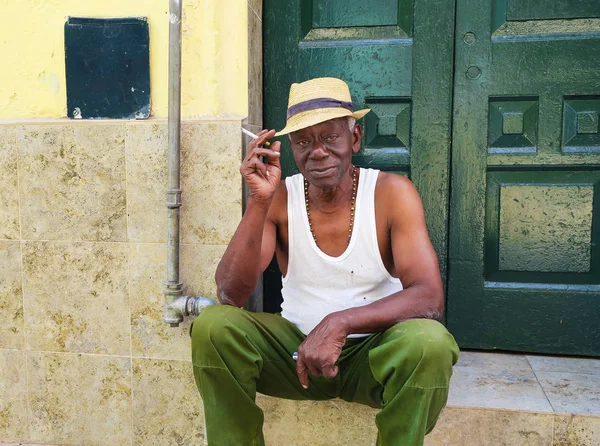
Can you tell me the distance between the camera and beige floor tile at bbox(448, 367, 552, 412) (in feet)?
7.91

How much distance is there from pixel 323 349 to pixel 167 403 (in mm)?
1028

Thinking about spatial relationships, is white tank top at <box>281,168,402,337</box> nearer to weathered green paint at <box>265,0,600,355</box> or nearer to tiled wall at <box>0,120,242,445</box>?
tiled wall at <box>0,120,242,445</box>

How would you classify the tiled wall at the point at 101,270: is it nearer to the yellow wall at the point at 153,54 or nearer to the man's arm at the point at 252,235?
the yellow wall at the point at 153,54

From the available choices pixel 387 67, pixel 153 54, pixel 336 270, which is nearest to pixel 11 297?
pixel 153 54

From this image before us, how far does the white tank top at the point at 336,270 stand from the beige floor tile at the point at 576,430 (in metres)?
0.82

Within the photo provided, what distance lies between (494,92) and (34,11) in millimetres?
2104

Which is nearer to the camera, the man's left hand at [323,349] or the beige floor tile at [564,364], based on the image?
the man's left hand at [323,349]

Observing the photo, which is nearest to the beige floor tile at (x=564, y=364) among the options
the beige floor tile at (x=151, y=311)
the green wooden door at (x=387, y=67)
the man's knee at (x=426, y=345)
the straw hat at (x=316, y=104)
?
the green wooden door at (x=387, y=67)

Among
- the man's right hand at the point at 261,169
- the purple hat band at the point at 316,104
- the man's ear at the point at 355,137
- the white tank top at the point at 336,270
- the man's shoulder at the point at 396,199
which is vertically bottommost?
the white tank top at the point at 336,270

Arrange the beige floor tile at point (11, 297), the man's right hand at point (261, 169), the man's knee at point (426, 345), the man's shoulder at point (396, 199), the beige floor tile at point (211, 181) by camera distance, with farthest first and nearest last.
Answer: the beige floor tile at point (11, 297) → the beige floor tile at point (211, 181) → the man's shoulder at point (396, 199) → the man's right hand at point (261, 169) → the man's knee at point (426, 345)

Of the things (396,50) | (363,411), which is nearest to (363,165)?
(396,50)

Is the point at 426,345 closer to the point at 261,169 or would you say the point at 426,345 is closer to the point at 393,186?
the point at 393,186

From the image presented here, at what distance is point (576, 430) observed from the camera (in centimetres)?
235

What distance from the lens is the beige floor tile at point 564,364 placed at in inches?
109
